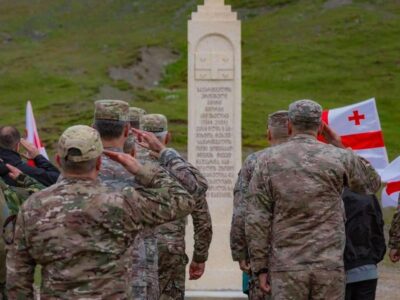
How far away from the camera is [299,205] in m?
6.55

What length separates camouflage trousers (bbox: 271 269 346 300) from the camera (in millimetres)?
6492

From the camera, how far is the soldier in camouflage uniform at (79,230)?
496 centimetres

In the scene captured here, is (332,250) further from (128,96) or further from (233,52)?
(128,96)

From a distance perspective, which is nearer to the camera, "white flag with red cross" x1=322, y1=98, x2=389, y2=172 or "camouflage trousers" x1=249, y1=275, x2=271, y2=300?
"camouflage trousers" x1=249, y1=275, x2=271, y2=300

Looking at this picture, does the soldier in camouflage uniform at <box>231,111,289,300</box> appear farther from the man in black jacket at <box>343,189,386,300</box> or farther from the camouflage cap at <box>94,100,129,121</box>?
the camouflage cap at <box>94,100,129,121</box>

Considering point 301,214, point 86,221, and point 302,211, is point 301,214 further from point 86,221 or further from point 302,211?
point 86,221

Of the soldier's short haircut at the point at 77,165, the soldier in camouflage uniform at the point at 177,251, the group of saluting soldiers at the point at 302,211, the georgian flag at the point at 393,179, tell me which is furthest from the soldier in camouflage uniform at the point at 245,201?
the soldier's short haircut at the point at 77,165

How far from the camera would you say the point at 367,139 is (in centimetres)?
972

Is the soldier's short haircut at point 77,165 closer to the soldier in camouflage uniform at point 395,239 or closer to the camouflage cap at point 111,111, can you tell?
the camouflage cap at point 111,111

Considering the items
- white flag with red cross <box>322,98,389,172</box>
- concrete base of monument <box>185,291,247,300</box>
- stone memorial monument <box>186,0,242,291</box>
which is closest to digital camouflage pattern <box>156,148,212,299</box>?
white flag with red cross <box>322,98,389,172</box>

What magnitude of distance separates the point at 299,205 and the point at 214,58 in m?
6.20

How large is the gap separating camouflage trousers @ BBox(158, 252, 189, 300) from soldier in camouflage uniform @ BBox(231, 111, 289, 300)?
1.71ft

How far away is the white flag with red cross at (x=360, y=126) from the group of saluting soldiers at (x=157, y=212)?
1780 mm

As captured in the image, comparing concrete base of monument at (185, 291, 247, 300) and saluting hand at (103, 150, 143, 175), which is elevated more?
saluting hand at (103, 150, 143, 175)
